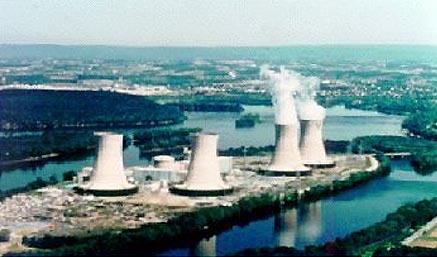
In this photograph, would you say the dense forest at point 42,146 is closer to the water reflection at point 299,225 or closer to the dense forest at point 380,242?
the water reflection at point 299,225

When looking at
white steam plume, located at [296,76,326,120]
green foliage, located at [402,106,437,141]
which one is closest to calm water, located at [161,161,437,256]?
white steam plume, located at [296,76,326,120]

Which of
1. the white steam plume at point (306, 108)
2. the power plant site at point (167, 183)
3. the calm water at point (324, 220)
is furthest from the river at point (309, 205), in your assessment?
the white steam plume at point (306, 108)

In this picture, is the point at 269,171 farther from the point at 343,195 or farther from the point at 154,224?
the point at 154,224

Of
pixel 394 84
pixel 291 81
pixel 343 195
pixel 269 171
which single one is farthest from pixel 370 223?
pixel 394 84

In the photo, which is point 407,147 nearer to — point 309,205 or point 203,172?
point 309,205

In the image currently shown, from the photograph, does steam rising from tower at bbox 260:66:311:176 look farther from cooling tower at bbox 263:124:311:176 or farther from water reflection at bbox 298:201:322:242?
water reflection at bbox 298:201:322:242
